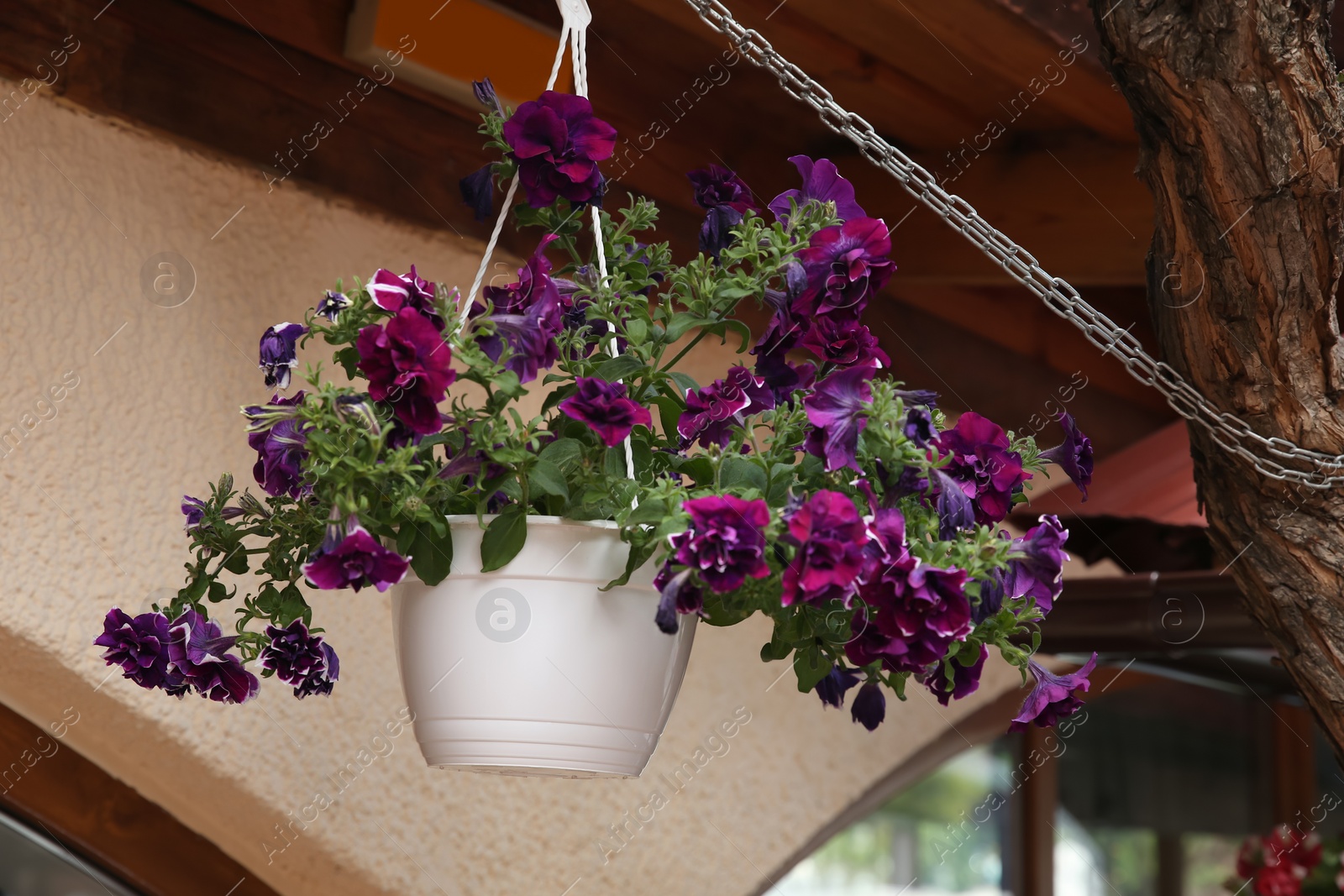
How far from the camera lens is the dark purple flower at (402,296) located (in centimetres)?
79

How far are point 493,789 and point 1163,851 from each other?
351cm

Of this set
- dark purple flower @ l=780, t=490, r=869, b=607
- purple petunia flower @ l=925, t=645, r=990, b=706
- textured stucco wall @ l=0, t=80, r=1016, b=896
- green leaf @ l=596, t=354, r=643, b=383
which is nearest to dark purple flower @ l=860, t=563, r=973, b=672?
dark purple flower @ l=780, t=490, r=869, b=607

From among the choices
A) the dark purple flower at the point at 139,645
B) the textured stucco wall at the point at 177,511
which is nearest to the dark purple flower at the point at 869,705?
the dark purple flower at the point at 139,645

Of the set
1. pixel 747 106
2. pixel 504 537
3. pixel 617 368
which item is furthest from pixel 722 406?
pixel 747 106

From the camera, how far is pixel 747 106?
2.28 metres

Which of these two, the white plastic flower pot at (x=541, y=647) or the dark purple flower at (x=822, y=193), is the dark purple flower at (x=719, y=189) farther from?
the white plastic flower pot at (x=541, y=647)

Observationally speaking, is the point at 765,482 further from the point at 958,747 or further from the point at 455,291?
the point at 958,747

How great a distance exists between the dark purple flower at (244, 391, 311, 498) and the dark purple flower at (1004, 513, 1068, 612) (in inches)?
18.7

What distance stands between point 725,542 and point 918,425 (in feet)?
0.54

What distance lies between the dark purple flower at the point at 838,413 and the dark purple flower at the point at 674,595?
0.12 m

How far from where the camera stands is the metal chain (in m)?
0.97

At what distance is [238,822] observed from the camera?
178 centimetres

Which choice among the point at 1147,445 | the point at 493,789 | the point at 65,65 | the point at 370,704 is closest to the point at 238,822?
the point at 370,704

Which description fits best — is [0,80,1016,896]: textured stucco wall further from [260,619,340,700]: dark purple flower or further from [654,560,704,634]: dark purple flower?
[654,560,704,634]: dark purple flower
